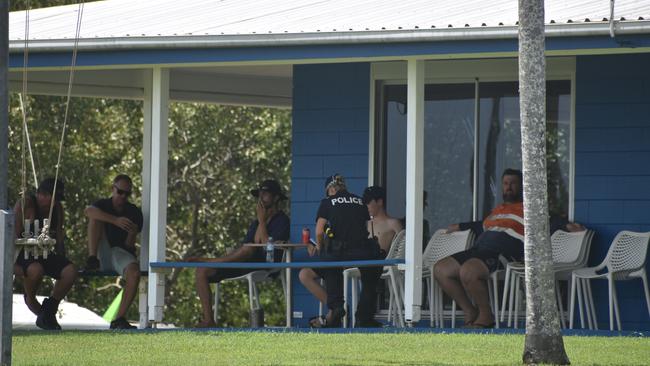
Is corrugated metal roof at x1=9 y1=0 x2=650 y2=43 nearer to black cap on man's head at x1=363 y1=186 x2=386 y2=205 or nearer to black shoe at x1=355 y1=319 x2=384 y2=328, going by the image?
black cap on man's head at x1=363 y1=186 x2=386 y2=205

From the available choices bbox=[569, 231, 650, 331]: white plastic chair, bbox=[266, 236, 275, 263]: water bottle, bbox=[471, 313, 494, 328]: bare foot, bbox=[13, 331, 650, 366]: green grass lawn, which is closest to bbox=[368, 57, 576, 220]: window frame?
bbox=[569, 231, 650, 331]: white plastic chair

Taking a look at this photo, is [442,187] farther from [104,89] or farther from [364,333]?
[104,89]

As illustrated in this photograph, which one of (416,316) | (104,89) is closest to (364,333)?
(416,316)

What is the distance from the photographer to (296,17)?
14391mm

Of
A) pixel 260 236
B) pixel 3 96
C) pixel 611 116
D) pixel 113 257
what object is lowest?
pixel 113 257

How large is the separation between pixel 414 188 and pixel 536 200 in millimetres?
3168

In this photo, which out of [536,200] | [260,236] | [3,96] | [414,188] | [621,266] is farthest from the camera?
[260,236]

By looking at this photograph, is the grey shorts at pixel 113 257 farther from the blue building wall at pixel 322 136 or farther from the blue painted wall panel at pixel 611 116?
the blue painted wall panel at pixel 611 116

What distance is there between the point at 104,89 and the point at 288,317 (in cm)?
407

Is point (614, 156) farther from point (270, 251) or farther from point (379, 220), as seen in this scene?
point (270, 251)

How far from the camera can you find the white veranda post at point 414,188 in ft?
43.6

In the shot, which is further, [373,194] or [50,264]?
[50,264]

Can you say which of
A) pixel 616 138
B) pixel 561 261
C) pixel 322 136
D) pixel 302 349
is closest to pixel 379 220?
pixel 322 136

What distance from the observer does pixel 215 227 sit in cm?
2723
